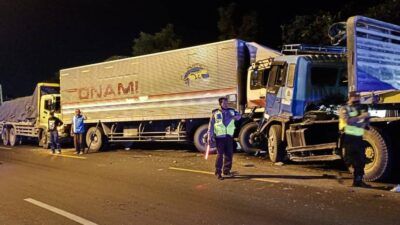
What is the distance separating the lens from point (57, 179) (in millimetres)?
10758

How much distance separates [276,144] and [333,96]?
5.69 feet

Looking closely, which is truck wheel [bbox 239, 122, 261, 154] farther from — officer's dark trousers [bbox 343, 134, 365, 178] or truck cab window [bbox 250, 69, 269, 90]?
officer's dark trousers [bbox 343, 134, 365, 178]

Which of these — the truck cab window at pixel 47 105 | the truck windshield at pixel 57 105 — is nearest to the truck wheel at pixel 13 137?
the truck cab window at pixel 47 105

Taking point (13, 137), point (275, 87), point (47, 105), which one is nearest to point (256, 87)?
point (275, 87)

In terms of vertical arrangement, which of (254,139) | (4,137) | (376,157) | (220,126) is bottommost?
(4,137)

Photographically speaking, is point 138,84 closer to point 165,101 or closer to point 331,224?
point 165,101

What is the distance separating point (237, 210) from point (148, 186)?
111 inches

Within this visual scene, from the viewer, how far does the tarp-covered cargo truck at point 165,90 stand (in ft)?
49.6

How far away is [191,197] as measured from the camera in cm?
817

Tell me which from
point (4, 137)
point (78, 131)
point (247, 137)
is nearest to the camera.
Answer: point (247, 137)

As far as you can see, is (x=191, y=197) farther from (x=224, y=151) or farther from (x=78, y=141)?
(x=78, y=141)

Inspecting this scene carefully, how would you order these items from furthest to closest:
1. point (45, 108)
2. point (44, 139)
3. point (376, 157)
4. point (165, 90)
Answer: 1. point (45, 108)
2. point (44, 139)
3. point (165, 90)
4. point (376, 157)

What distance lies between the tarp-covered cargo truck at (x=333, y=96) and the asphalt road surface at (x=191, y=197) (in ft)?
1.68

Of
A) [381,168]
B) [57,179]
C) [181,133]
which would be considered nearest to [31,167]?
[57,179]
